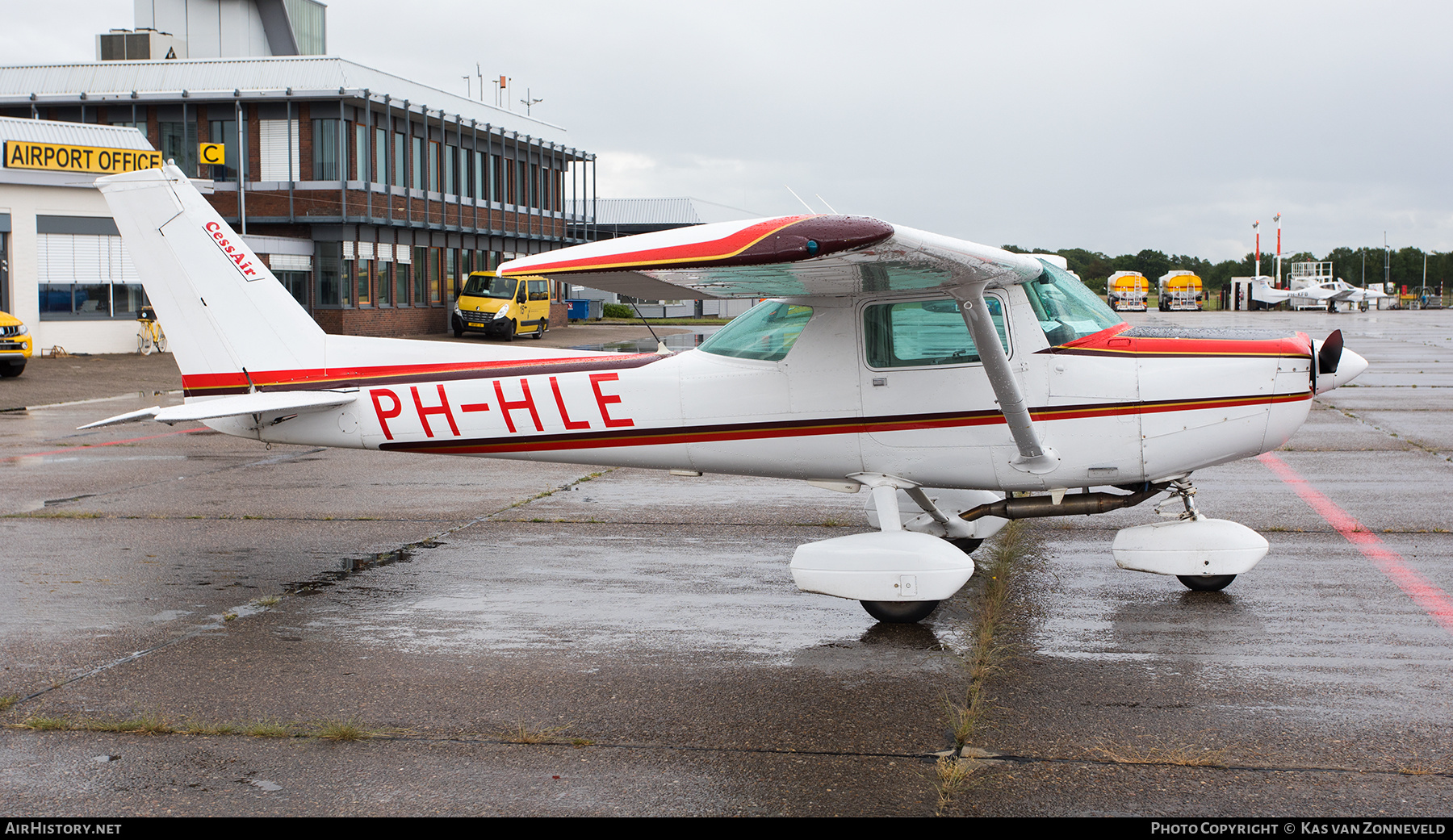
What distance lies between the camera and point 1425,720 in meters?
4.87

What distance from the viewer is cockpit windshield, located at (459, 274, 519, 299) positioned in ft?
132

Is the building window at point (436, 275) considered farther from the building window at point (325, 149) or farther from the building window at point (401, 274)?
the building window at point (325, 149)

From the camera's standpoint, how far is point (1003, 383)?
630 centimetres

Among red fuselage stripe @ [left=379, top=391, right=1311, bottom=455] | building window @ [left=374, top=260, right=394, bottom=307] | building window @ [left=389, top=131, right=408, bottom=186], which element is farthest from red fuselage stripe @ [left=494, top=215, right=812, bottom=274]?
building window @ [left=389, top=131, right=408, bottom=186]

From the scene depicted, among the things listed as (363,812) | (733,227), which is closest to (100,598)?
(363,812)

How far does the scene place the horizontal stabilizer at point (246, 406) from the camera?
21.8 feet

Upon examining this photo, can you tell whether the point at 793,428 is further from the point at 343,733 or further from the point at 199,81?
the point at 199,81

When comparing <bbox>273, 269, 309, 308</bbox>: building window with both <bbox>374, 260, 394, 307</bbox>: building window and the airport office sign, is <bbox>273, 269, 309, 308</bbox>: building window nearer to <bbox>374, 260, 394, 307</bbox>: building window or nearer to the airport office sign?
<bbox>374, 260, 394, 307</bbox>: building window

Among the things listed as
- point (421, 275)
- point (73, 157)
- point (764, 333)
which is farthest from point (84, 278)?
point (764, 333)

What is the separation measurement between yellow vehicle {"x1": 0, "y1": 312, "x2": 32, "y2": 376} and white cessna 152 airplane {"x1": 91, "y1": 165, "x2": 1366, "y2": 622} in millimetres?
18518
